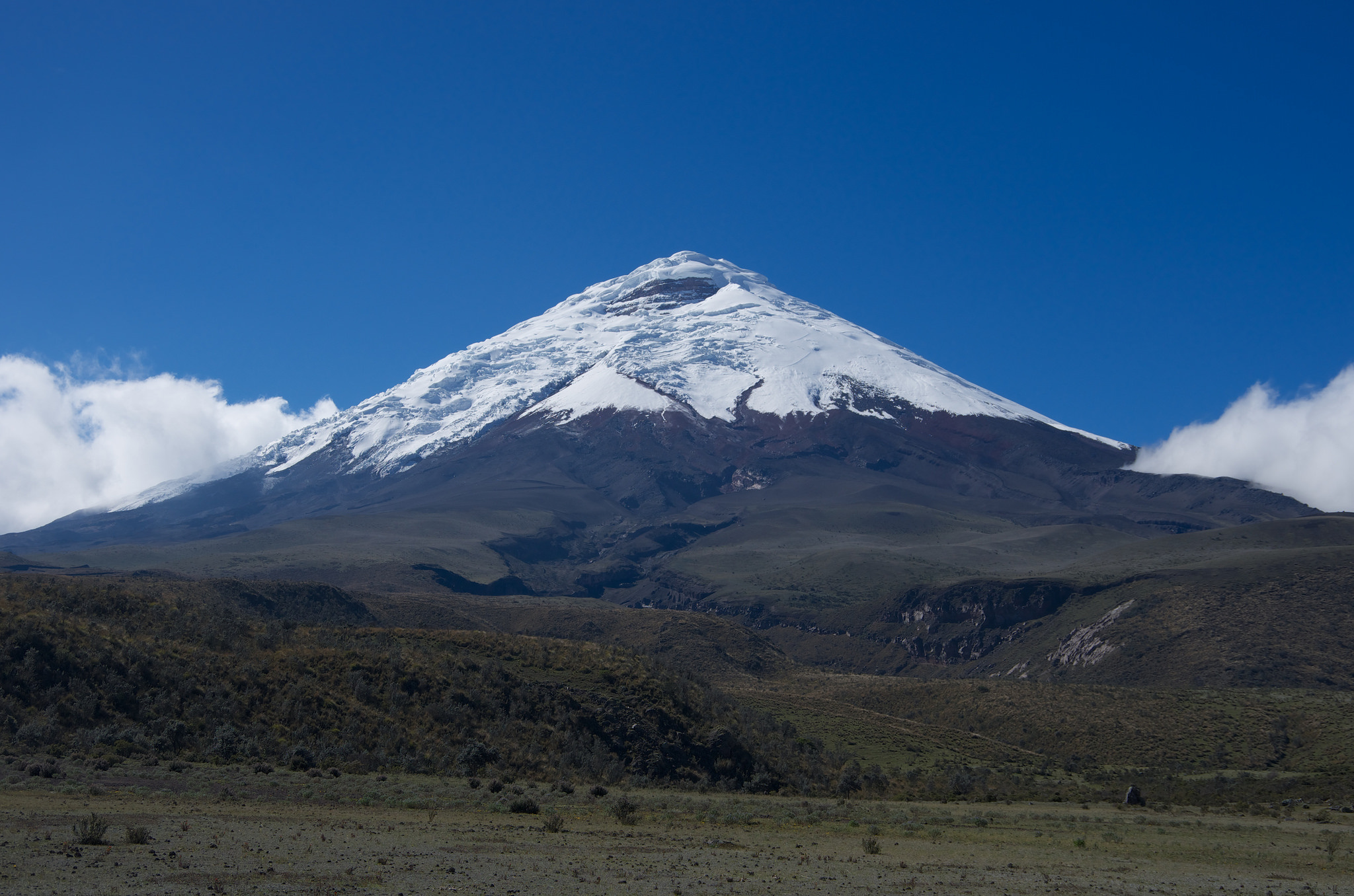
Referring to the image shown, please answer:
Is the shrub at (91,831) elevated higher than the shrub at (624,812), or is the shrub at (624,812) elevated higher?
the shrub at (91,831)

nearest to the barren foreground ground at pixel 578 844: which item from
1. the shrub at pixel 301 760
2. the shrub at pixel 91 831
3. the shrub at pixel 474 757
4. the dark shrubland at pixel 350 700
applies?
the shrub at pixel 91 831

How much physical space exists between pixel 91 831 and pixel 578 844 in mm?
9599

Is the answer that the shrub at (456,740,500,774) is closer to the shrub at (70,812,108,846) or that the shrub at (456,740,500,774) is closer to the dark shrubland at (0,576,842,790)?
the dark shrubland at (0,576,842,790)

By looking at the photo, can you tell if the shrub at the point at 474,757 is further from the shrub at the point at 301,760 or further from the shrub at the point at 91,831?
the shrub at the point at 91,831

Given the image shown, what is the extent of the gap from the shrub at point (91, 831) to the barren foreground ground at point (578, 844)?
0.24 metres

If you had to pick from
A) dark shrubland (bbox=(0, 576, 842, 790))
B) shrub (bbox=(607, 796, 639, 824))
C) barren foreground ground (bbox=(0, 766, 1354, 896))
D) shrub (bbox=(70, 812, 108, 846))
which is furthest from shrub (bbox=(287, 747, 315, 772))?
shrub (bbox=(70, 812, 108, 846))

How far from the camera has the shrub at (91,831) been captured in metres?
18.8

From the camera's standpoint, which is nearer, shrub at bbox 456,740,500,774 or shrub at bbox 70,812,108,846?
shrub at bbox 70,812,108,846

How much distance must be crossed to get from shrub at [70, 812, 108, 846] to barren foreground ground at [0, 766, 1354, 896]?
0.24 metres

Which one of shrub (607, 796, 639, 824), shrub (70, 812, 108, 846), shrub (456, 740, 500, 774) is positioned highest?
shrub (70, 812, 108, 846)

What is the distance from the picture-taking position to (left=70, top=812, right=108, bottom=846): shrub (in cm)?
1884

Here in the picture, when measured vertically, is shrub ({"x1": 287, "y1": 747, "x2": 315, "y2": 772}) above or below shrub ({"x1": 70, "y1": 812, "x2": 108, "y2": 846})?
below

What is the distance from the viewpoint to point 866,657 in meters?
140

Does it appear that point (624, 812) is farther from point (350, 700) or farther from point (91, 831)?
point (350, 700)
